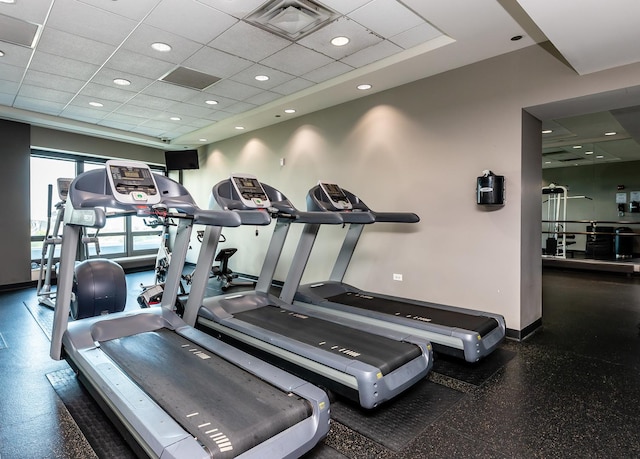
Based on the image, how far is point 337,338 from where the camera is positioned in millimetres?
3051

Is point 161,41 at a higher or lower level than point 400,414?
higher

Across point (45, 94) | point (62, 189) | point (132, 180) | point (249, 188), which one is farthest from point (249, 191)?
point (45, 94)

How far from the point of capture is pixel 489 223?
3.94m

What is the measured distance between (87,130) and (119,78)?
3125 mm

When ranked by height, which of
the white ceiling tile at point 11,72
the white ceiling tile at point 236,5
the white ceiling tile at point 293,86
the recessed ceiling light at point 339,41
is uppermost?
the white ceiling tile at point 11,72

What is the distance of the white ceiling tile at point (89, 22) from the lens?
305 cm

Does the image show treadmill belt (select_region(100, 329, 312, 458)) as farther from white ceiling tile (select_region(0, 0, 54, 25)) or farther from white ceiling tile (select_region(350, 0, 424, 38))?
white ceiling tile (select_region(350, 0, 424, 38))

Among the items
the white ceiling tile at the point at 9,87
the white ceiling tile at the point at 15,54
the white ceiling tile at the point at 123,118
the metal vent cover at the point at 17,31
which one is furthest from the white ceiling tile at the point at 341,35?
the white ceiling tile at the point at 123,118

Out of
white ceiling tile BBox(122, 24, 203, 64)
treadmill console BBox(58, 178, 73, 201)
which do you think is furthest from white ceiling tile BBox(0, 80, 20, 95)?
white ceiling tile BBox(122, 24, 203, 64)

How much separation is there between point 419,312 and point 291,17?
3074 mm

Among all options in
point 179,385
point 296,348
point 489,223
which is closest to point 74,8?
point 179,385

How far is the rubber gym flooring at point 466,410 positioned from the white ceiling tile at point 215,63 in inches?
131

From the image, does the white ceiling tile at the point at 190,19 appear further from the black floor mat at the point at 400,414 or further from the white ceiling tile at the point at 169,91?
the black floor mat at the point at 400,414

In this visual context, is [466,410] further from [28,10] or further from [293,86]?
[28,10]
